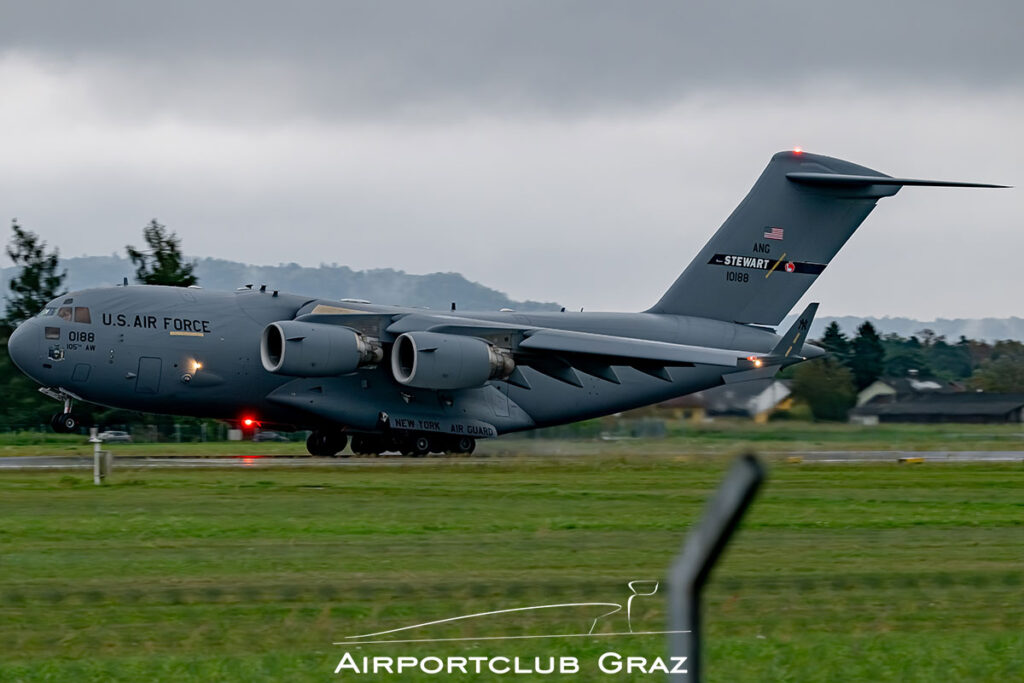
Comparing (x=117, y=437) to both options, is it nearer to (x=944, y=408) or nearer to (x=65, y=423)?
(x=65, y=423)

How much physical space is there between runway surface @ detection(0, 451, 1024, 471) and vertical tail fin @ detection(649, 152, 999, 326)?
383 cm

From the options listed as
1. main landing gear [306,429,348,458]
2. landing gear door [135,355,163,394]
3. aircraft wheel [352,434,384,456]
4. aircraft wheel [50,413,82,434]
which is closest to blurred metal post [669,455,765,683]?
landing gear door [135,355,163,394]

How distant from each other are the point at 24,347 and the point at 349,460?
658 cm

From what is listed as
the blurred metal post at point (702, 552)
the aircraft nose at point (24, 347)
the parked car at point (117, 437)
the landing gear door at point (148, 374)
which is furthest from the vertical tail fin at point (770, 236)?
the blurred metal post at point (702, 552)

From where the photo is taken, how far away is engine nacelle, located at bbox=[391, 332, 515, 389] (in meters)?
27.1

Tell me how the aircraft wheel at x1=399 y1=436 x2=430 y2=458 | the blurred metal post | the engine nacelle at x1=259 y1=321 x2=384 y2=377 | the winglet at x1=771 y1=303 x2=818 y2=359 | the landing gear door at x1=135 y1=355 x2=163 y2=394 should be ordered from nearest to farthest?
the blurred metal post → the engine nacelle at x1=259 y1=321 x2=384 y2=377 → the landing gear door at x1=135 y1=355 x2=163 y2=394 → the winglet at x1=771 y1=303 x2=818 y2=359 → the aircraft wheel at x1=399 y1=436 x2=430 y2=458

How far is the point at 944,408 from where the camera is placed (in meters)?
31.0

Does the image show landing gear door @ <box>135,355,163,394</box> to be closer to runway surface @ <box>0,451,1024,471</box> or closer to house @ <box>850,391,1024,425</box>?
runway surface @ <box>0,451,1024,471</box>

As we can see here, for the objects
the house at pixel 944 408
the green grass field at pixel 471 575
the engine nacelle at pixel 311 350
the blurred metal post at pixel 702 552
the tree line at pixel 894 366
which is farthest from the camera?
the house at pixel 944 408

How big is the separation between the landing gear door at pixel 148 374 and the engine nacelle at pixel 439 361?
4.45 meters

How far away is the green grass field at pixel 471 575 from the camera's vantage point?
→ 27.0 feet

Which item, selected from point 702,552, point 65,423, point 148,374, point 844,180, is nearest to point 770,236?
point 844,180

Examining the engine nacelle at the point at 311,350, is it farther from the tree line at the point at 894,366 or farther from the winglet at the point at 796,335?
the tree line at the point at 894,366

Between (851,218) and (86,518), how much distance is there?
844 inches
